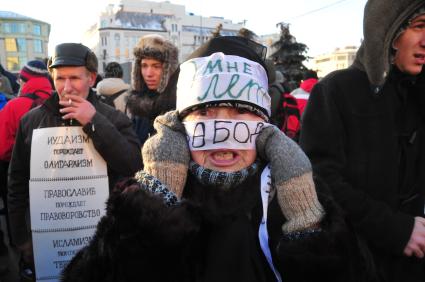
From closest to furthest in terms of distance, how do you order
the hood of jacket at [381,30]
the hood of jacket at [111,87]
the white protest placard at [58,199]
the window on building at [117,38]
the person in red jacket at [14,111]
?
the hood of jacket at [381,30] → the white protest placard at [58,199] → the person in red jacket at [14,111] → the hood of jacket at [111,87] → the window on building at [117,38]

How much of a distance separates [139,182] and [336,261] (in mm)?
723

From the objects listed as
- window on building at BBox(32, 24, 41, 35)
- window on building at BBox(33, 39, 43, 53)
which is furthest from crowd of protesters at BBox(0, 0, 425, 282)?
window on building at BBox(32, 24, 41, 35)

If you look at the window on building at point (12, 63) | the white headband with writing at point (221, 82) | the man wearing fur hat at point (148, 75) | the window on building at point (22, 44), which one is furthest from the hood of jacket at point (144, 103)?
the window on building at point (22, 44)

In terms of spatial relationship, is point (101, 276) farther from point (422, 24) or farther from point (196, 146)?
point (422, 24)

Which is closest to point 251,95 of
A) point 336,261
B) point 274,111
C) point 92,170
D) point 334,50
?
point 336,261

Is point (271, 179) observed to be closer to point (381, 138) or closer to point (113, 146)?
point (381, 138)

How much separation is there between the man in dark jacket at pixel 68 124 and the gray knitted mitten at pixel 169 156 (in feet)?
2.77

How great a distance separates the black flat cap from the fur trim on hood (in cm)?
85

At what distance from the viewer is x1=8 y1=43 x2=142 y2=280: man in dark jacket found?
225 centimetres

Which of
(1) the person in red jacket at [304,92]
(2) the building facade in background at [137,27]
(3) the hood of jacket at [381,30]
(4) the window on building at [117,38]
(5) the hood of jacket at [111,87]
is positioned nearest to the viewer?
(3) the hood of jacket at [381,30]

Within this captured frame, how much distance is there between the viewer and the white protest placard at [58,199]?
7.34ft

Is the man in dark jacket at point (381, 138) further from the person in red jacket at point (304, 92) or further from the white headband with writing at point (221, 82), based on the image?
the person in red jacket at point (304, 92)

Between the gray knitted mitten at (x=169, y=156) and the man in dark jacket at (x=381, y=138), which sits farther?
the man in dark jacket at (x=381, y=138)

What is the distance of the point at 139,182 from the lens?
1393 millimetres
